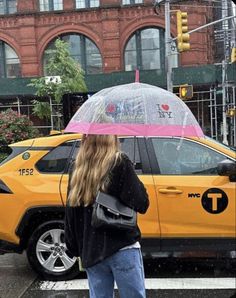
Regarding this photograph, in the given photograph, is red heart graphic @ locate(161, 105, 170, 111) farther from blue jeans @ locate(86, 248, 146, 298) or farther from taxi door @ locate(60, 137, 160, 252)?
taxi door @ locate(60, 137, 160, 252)

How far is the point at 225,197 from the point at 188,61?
2722cm

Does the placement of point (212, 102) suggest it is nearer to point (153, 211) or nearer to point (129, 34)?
point (129, 34)

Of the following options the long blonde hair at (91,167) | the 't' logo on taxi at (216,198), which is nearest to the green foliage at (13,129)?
the 't' logo on taxi at (216,198)

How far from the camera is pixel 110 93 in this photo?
332 cm

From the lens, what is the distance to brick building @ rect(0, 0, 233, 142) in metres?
31.7

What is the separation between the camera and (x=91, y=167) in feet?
9.43

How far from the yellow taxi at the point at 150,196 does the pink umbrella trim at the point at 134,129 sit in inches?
63.1

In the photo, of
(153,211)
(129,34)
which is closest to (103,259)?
(153,211)

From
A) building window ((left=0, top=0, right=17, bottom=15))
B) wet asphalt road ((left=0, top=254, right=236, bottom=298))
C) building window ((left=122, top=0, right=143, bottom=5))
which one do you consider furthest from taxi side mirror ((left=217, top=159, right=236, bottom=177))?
building window ((left=0, top=0, right=17, bottom=15))

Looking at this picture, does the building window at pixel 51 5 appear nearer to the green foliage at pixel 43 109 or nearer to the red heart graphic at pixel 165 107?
the green foliage at pixel 43 109

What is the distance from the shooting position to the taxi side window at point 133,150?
532 cm

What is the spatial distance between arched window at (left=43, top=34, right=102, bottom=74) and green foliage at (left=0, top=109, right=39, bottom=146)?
1935 cm

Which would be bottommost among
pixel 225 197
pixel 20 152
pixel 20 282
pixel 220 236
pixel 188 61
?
pixel 20 282

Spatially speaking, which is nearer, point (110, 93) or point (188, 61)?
point (110, 93)
